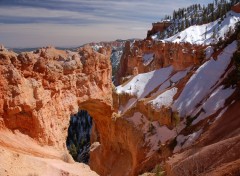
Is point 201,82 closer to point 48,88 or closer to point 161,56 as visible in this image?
point 48,88

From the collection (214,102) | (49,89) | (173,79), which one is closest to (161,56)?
(173,79)

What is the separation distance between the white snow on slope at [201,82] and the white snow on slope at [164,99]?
128 centimetres

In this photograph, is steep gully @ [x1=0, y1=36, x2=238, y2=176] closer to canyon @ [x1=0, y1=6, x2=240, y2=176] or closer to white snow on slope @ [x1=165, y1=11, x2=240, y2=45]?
canyon @ [x1=0, y1=6, x2=240, y2=176]

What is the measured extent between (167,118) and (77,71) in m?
15.1

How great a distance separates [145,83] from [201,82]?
16.6 metres

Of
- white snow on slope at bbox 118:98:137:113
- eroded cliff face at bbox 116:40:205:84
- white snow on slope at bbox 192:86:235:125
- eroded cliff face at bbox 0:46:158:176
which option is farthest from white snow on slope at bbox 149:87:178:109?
eroded cliff face at bbox 116:40:205:84

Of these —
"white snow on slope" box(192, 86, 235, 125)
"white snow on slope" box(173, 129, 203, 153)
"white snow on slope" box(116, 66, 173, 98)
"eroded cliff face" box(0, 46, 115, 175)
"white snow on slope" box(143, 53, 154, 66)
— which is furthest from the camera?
"white snow on slope" box(143, 53, 154, 66)

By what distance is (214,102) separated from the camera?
119ft

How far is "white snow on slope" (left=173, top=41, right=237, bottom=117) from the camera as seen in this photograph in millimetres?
40250

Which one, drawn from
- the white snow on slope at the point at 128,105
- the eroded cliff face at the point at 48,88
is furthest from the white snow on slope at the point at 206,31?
the eroded cliff face at the point at 48,88

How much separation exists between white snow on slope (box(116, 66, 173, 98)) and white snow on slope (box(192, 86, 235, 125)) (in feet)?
58.3

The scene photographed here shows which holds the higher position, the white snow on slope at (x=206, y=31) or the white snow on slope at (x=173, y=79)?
the white snow on slope at (x=206, y=31)

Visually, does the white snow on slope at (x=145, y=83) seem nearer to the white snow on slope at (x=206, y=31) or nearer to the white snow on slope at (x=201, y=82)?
the white snow on slope at (x=201, y=82)

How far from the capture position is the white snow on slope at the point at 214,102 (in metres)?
35.2
